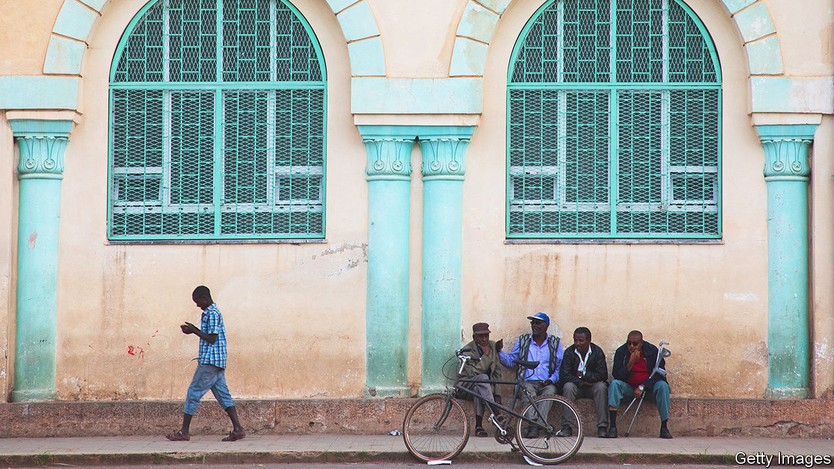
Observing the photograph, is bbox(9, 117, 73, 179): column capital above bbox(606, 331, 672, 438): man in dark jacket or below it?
above

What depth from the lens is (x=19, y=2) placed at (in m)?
12.0

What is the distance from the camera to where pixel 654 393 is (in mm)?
11680

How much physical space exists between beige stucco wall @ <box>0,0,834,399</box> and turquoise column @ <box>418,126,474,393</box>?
0.46ft

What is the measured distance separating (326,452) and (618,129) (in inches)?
176

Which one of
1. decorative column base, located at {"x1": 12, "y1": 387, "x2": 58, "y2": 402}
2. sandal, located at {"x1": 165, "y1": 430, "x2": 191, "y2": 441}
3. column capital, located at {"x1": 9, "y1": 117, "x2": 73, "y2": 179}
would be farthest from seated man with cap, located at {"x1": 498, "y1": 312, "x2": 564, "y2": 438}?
column capital, located at {"x1": 9, "y1": 117, "x2": 73, "y2": 179}

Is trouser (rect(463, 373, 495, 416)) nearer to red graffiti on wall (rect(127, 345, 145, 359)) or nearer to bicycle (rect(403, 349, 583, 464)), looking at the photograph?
bicycle (rect(403, 349, 583, 464))

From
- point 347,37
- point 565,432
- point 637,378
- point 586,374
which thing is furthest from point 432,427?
point 347,37

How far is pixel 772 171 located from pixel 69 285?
7280 millimetres

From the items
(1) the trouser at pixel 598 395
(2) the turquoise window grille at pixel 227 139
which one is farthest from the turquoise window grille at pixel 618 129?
(2) the turquoise window grille at pixel 227 139

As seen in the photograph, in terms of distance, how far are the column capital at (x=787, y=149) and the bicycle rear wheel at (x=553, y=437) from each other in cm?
345

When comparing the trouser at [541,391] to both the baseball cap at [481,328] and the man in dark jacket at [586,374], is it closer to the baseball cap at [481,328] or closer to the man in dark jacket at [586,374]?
the man in dark jacket at [586,374]

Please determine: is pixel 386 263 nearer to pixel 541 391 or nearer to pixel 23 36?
pixel 541 391

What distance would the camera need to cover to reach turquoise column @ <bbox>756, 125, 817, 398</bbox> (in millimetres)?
11953

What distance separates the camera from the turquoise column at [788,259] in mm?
11953
